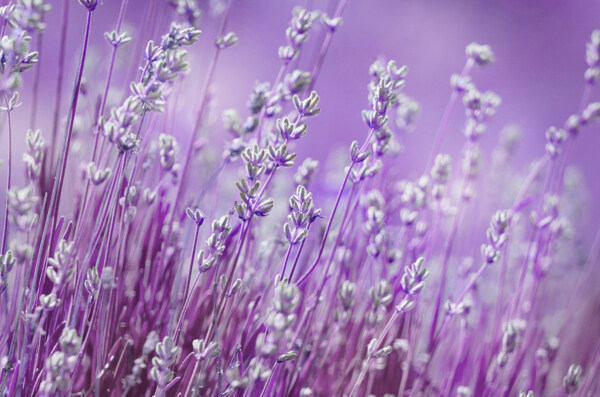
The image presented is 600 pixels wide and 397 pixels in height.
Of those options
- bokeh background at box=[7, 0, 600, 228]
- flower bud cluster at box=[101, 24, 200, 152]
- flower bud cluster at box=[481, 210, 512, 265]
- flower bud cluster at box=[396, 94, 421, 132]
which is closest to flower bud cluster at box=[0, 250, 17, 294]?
flower bud cluster at box=[101, 24, 200, 152]

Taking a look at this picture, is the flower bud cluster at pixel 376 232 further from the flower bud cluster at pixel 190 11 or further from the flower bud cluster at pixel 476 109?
the flower bud cluster at pixel 190 11

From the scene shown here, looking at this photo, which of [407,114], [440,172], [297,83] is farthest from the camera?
[407,114]

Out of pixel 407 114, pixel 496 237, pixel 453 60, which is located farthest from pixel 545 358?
pixel 453 60

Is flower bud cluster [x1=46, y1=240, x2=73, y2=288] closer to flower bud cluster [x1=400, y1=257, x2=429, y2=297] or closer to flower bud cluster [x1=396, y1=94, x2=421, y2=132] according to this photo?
flower bud cluster [x1=400, y1=257, x2=429, y2=297]

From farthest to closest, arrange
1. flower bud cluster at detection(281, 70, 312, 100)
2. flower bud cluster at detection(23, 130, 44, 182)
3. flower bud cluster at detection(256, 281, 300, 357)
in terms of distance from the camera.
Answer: flower bud cluster at detection(281, 70, 312, 100), flower bud cluster at detection(23, 130, 44, 182), flower bud cluster at detection(256, 281, 300, 357)

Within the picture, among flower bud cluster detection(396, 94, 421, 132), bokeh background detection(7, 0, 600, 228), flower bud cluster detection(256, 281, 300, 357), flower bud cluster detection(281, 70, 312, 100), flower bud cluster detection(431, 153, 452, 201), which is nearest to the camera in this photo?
flower bud cluster detection(256, 281, 300, 357)

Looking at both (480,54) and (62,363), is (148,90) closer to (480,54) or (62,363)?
(62,363)

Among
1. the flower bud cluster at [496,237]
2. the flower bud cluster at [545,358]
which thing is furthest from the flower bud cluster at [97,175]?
the flower bud cluster at [545,358]

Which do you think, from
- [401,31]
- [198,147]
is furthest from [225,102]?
[198,147]
